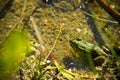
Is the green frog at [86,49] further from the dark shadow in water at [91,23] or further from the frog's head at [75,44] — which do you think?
the dark shadow in water at [91,23]

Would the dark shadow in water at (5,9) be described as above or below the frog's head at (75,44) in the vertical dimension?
above

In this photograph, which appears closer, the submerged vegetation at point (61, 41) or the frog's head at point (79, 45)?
the submerged vegetation at point (61, 41)

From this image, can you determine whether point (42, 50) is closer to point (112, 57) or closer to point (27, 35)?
point (27, 35)

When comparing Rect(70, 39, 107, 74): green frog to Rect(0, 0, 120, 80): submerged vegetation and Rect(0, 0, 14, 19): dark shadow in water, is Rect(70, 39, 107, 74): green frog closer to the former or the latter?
Rect(0, 0, 120, 80): submerged vegetation

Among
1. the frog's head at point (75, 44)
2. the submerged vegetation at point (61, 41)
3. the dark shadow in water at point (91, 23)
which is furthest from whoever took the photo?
the dark shadow in water at point (91, 23)

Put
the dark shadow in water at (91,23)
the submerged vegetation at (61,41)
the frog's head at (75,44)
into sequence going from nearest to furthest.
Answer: the submerged vegetation at (61,41)
the frog's head at (75,44)
the dark shadow in water at (91,23)

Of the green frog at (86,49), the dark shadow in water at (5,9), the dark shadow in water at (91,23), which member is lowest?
the green frog at (86,49)

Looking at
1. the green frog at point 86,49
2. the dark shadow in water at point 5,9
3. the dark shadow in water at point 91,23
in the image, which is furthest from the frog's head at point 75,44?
the dark shadow in water at point 5,9

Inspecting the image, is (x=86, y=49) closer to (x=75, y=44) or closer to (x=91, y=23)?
(x=75, y=44)
